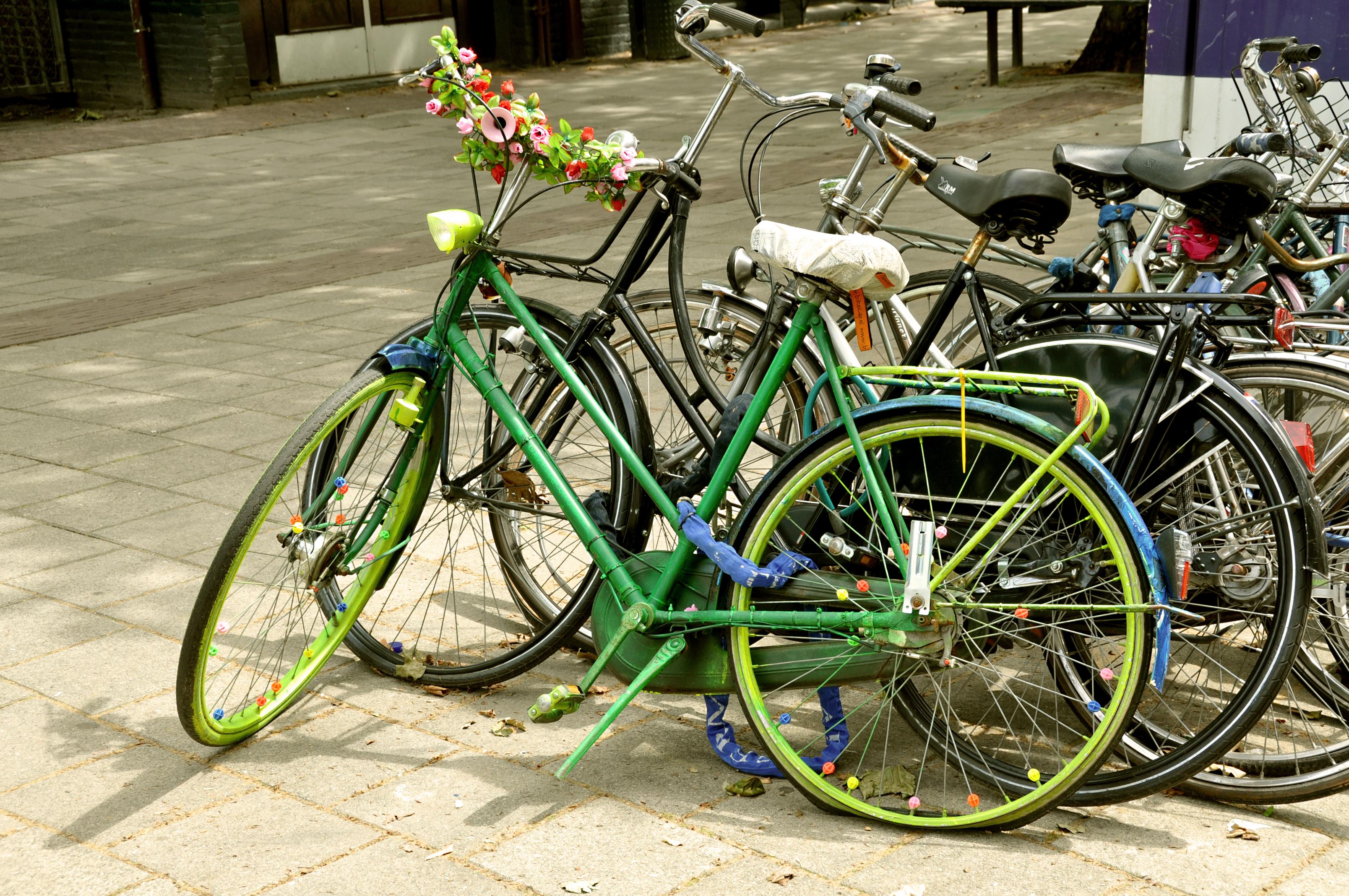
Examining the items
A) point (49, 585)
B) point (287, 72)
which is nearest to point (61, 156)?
point (287, 72)

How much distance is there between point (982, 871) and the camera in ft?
9.18

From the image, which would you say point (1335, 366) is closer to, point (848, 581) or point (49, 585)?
point (848, 581)

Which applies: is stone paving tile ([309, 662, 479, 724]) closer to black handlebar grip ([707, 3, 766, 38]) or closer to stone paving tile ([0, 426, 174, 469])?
black handlebar grip ([707, 3, 766, 38])

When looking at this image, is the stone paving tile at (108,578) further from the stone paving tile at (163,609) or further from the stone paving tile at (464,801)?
the stone paving tile at (464,801)

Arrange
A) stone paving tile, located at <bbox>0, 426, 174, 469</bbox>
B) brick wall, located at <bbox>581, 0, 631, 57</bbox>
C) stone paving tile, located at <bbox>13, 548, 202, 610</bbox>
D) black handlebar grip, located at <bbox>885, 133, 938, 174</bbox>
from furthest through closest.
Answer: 1. brick wall, located at <bbox>581, 0, 631, 57</bbox>
2. stone paving tile, located at <bbox>0, 426, 174, 469</bbox>
3. stone paving tile, located at <bbox>13, 548, 202, 610</bbox>
4. black handlebar grip, located at <bbox>885, 133, 938, 174</bbox>

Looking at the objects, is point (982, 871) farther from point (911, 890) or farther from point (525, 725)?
point (525, 725)

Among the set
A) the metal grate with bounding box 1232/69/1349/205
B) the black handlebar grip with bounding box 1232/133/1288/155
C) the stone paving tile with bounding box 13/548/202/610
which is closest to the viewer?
the black handlebar grip with bounding box 1232/133/1288/155

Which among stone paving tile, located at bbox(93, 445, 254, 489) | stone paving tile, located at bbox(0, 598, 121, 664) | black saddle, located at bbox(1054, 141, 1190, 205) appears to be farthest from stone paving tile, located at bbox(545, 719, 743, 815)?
stone paving tile, located at bbox(93, 445, 254, 489)

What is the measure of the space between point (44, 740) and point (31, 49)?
1369cm

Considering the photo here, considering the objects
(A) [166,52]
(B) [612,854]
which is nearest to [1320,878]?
(B) [612,854]

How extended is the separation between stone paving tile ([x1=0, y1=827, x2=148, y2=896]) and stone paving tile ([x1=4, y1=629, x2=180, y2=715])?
0.59 meters

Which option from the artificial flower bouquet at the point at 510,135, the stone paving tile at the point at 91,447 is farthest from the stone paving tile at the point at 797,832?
the stone paving tile at the point at 91,447

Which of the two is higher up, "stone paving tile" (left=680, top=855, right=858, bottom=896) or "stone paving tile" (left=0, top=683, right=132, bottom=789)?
"stone paving tile" (left=0, top=683, right=132, bottom=789)

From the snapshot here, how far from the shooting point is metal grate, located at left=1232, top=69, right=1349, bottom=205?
469 centimetres
